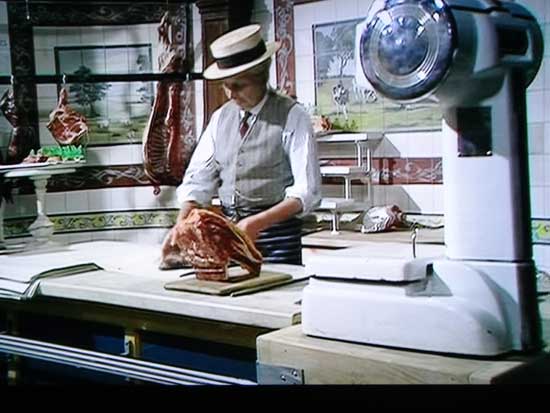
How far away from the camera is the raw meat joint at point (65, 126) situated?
9.33 ft

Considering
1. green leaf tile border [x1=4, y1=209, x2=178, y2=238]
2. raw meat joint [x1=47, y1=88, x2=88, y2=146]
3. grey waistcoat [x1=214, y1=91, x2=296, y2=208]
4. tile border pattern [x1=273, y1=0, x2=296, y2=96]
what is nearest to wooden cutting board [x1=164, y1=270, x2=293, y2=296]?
grey waistcoat [x1=214, y1=91, x2=296, y2=208]

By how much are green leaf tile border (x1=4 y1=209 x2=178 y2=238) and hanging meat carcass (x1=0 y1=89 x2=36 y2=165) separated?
0.27 m

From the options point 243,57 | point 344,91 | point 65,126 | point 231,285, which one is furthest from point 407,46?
point 65,126

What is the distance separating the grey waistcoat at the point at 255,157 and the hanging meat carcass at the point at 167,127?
1.24 metres

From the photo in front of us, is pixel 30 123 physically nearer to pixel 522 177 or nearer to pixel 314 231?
pixel 314 231

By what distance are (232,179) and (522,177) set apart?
0.99m

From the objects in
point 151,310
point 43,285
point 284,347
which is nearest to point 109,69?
point 43,285

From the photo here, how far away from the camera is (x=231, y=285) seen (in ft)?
3.91

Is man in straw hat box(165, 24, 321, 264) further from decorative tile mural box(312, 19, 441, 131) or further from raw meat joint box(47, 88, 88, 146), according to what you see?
raw meat joint box(47, 88, 88, 146)

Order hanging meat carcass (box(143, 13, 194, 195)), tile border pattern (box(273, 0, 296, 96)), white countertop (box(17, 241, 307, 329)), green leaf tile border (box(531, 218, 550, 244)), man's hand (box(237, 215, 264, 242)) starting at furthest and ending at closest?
hanging meat carcass (box(143, 13, 194, 195)) → tile border pattern (box(273, 0, 296, 96)) → man's hand (box(237, 215, 264, 242)) → green leaf tile border (box(531, 218, 550, 244)) → white countertop (box(17, 241, 307, 329))

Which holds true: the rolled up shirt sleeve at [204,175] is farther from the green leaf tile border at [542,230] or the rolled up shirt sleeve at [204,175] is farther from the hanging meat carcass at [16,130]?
the hanging meat carcass at [16,130]

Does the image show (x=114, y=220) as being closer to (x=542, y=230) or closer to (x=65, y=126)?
(x=65, y=126)

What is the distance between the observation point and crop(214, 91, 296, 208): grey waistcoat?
173cm

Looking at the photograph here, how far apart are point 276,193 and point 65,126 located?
132cm
